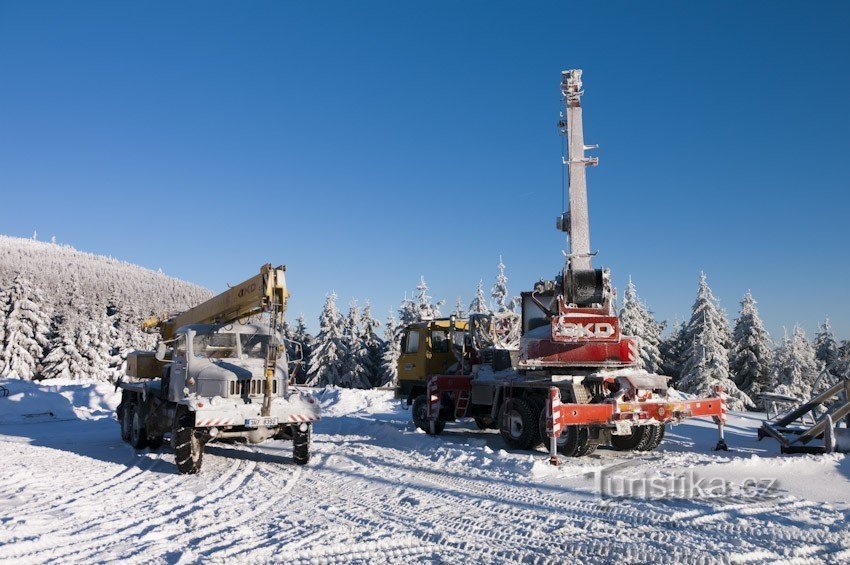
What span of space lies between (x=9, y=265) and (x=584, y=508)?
201 meters

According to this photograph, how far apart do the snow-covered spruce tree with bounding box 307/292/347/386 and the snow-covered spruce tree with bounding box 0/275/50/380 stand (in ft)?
65.6

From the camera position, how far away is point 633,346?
1216cm

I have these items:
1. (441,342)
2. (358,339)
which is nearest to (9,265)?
(358,339)

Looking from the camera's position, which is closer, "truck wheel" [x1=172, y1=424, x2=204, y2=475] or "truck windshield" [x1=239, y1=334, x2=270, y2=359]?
"truck wheel" [x1=172, y1=424, x2=204, y2=475]

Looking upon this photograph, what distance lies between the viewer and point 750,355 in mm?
41344

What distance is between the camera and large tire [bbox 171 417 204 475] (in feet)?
34.8

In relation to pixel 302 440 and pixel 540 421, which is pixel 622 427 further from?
pixel 302 440

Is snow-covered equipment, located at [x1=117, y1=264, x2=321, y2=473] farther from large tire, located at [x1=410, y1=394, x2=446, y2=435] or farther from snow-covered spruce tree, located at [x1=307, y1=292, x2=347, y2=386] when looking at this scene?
snow-covered spruce tree, located at [x1=307, y1=292, x2=347, y2=386]

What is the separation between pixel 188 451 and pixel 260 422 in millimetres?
1211

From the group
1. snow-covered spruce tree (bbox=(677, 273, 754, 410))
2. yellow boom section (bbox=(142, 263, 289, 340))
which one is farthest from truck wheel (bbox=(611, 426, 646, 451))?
snow-covered spruce tree (bbox=(677, 273, 754, 410))

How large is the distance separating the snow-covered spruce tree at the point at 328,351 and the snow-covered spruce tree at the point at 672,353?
2576 centimetres

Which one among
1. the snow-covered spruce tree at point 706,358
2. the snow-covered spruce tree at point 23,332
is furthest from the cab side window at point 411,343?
the snow-covered spruce tree at point 23,332

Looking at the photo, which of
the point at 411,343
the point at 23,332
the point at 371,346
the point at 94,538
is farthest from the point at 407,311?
the point at 94,538

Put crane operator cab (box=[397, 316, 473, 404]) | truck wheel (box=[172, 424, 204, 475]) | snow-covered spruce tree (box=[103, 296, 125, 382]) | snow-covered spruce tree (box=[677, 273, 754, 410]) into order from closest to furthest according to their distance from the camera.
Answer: truck wheel (box=[172, 424, 204, 475])
crane operator cab (box=[397, 316, 473, 404])
snow-covered spruce tree (box=[677, 273, 754, 410])
snow-covered spruce tree (box=[103, 296, 125, 382])
